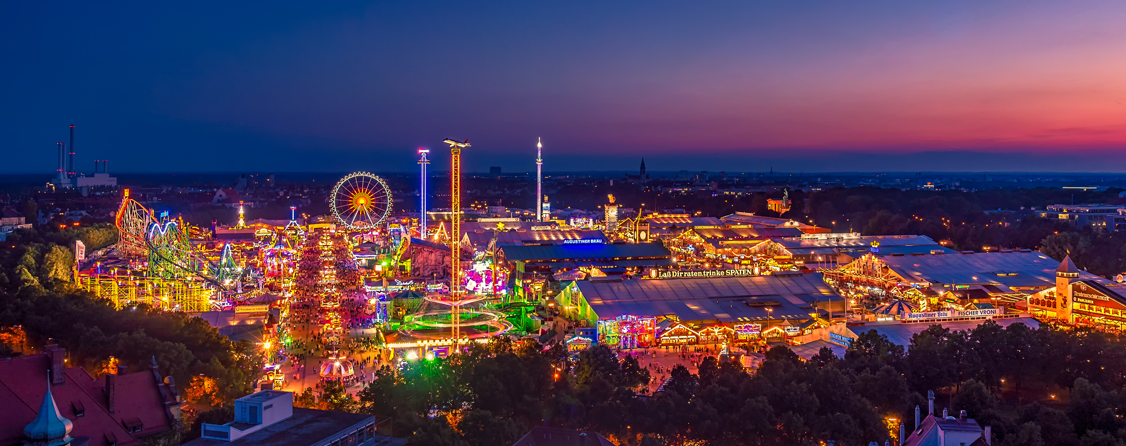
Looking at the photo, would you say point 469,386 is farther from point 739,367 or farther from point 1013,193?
point 1013,193

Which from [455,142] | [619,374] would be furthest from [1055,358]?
[455,142]

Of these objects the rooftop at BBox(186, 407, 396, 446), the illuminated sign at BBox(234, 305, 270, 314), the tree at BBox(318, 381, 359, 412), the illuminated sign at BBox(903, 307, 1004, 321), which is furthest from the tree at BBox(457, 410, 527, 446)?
the illuminated sign at BBox(903, 307, 1004, 321)

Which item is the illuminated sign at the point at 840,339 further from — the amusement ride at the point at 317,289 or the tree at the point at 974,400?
the amusement ride at the point at 317,289

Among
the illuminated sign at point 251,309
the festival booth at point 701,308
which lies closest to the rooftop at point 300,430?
the festival booth at point 701,308

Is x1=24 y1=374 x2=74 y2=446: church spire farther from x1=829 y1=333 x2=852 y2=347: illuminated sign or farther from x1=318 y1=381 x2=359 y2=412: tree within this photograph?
x1=829 y1=333 x2=852 y2=347: illuminated sign

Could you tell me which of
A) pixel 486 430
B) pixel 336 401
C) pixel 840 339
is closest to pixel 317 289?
pixel 336 401
